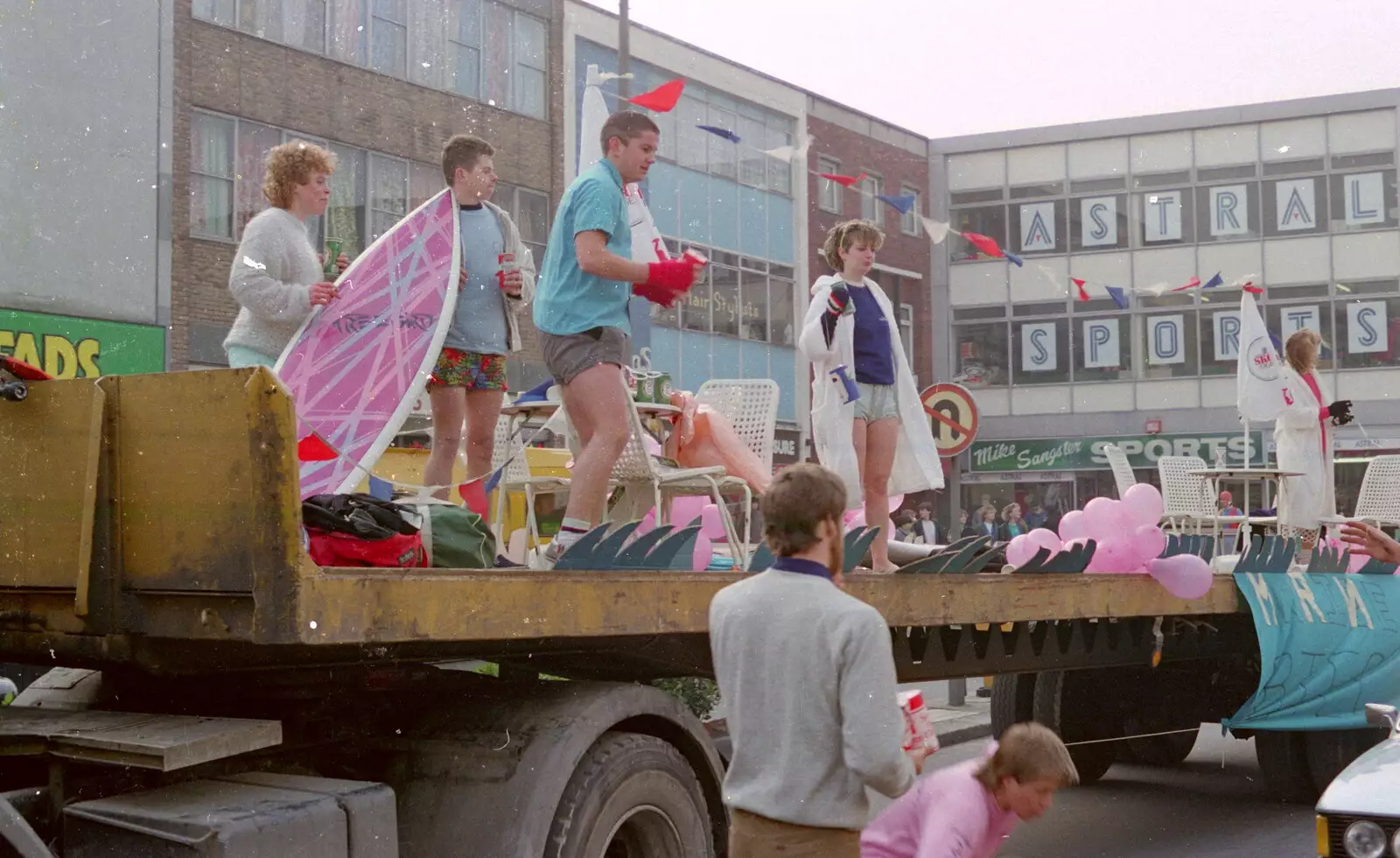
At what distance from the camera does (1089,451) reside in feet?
143

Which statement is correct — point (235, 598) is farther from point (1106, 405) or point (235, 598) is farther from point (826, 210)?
point (1106, 405)

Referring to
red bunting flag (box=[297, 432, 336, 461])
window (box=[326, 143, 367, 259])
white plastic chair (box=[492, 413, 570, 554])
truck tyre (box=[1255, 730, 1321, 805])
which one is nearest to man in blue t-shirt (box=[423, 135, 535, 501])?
white plastic chair (box=[492, 413, 570, 554])

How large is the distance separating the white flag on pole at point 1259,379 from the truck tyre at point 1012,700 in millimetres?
3103

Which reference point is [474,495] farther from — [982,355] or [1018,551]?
[982,355]

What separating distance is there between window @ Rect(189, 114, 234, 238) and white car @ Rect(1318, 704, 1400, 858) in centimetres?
1958

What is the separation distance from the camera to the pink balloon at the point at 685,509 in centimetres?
757

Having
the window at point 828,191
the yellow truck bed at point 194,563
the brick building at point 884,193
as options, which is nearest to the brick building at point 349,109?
the brick building at point 884,193

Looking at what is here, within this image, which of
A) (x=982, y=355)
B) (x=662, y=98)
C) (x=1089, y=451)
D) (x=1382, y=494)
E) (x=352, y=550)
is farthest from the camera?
(x=982, y=355)

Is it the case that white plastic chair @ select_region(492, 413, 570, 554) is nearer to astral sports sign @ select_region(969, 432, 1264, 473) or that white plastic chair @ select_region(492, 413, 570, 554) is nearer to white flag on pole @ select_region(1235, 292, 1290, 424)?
white flag on pole @ select_region(1235, 292, 1290, 424)

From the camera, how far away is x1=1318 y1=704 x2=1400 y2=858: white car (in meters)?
4.93

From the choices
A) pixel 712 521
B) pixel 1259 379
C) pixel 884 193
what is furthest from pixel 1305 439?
pixel 884 193

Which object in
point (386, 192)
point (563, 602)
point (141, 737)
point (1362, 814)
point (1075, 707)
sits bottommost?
point (1075, 707)

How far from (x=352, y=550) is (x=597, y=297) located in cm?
192

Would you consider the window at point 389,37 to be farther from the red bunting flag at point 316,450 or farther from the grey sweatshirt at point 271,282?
the red bunting flag at point 316,450
